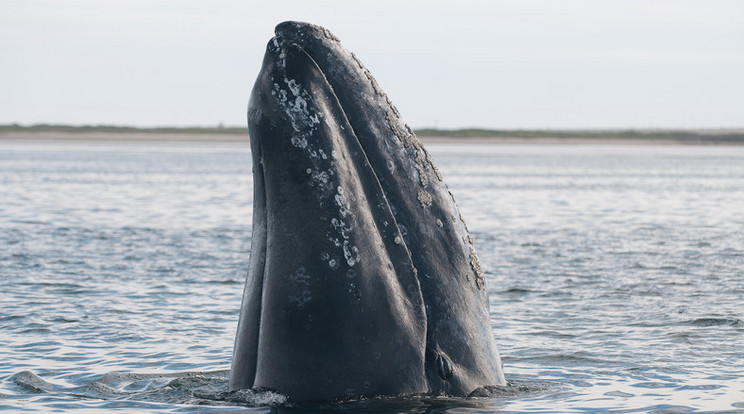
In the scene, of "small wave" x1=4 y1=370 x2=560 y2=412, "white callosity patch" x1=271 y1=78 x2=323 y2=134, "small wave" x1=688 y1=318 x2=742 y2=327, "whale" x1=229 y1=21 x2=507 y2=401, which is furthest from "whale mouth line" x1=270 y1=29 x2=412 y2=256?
"small wave" x1=688 y1=318 x2=742 y2=327

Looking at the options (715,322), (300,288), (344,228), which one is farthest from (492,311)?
(300,288)

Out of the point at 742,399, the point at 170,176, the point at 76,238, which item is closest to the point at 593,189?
the point at 170,176

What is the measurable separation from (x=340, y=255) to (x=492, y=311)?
7.06 m

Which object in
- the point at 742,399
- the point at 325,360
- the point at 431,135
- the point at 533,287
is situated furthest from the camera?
the point at 431,135

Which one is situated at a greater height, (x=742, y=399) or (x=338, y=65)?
(x=338, y=65)

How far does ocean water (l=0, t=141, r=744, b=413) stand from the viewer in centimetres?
785

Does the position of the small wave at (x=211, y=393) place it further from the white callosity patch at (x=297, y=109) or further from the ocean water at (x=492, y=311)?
the white callosity patch at (x=297, y=109)

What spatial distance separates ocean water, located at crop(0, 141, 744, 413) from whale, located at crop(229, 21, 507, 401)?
0.21 metres

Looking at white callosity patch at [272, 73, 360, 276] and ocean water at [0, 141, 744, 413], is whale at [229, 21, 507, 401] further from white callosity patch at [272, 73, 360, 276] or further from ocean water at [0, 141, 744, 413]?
ocean water at [0, 141, 744, 413]

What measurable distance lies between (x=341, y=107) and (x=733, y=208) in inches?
1103

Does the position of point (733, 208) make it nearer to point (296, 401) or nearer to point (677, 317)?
point (677, 317)

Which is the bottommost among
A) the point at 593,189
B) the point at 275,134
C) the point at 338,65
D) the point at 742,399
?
the point at 742,399

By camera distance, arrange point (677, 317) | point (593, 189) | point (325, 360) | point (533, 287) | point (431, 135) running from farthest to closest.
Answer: point (431, 135) < point (593, 189) < point (533, 287) < point (677, 317) < point (325, 360)

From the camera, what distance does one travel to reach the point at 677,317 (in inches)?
470
